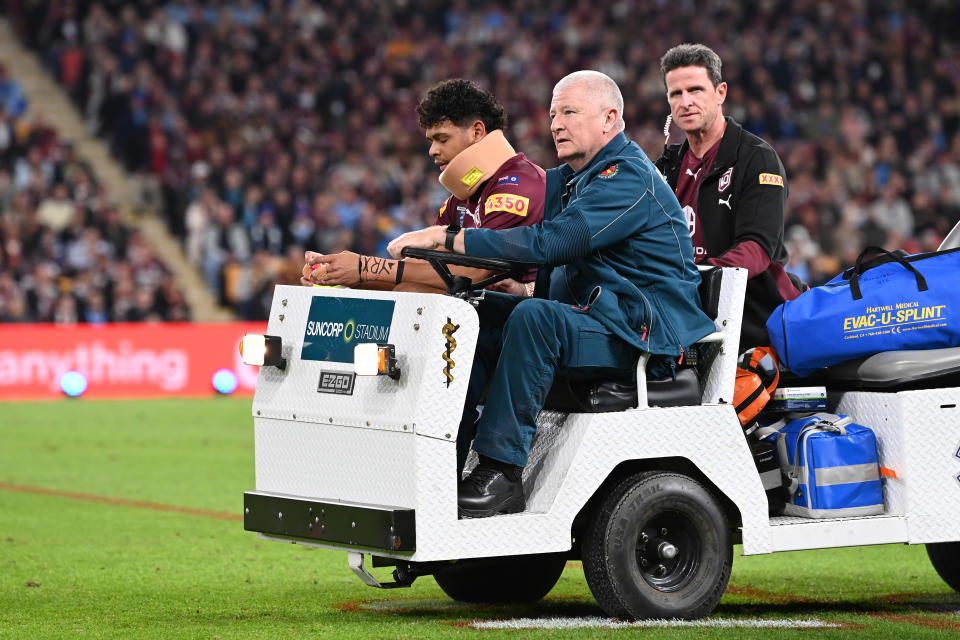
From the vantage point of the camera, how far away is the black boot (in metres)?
5.09

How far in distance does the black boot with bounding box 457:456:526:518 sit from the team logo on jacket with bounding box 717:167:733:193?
1848 mm

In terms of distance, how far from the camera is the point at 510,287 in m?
5.81

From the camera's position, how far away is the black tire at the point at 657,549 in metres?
5.28

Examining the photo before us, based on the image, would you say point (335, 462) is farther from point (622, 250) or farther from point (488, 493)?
point (622, 250)

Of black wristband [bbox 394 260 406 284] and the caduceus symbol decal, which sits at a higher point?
black wristband [bbox 394 260 406 284]

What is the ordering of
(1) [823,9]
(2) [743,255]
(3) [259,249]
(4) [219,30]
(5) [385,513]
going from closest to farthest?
(5) [385,513], (2) [743,255], (3) [259,249], (4) [219,30], (1) [823,9]

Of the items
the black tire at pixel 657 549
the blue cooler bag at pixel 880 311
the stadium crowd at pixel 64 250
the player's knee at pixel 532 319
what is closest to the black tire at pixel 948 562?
the blue cooler bag at pixel 880 311

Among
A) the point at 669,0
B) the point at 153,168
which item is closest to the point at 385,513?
the point at 153,168

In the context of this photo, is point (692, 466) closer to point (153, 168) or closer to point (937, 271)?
point (937, 271)

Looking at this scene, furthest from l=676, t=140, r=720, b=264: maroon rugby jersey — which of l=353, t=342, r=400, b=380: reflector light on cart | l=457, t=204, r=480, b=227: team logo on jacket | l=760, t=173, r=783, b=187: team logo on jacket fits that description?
l=353, t=342, r=400, b=380: reflector light on cart

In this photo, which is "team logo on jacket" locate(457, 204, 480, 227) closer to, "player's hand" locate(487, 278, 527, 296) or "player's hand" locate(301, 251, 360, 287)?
"player's hand" locate(487, 278, 527, 296)

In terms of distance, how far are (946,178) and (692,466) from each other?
1935cm

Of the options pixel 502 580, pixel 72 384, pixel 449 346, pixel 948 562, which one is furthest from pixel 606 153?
pixel 72 384

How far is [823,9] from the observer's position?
2639 centimetres
